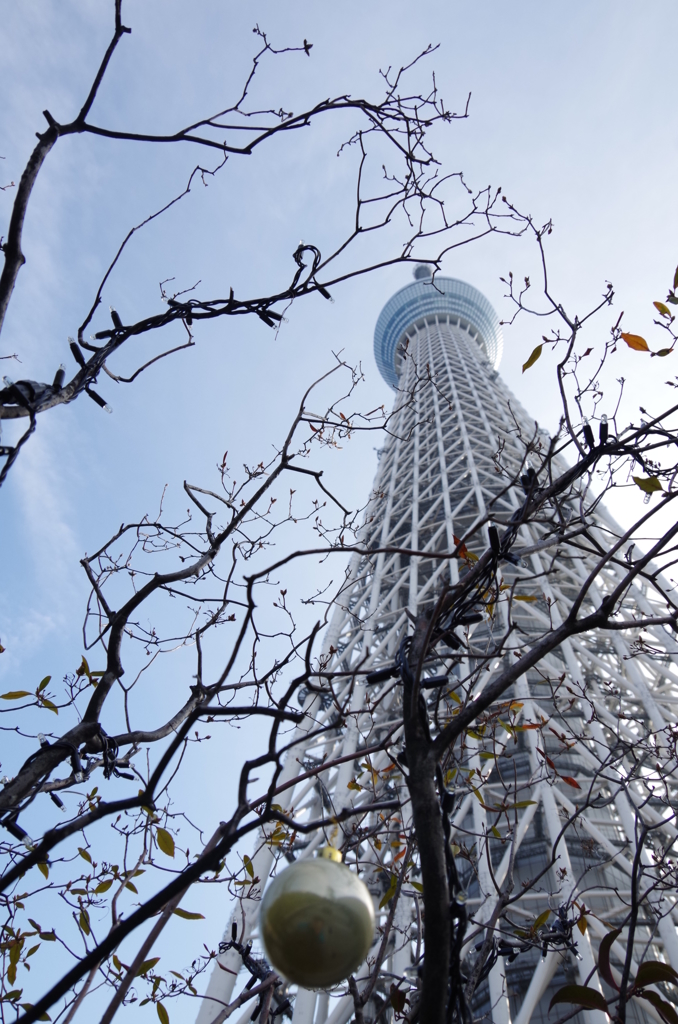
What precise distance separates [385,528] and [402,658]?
18.6 meters

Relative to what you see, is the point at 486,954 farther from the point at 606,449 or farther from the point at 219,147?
the point at 219,147

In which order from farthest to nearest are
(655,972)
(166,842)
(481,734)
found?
(481,734), (166,842), (655,972)

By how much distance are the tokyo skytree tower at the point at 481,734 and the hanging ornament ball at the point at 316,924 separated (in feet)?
1.24

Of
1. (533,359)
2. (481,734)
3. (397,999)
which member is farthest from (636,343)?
(397,999)

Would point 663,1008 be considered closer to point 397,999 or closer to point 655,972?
point 655,972

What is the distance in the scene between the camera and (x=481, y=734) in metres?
3.63

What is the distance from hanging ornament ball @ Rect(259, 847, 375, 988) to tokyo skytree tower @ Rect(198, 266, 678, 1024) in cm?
38

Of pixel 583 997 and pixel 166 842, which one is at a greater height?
pixel 166 842

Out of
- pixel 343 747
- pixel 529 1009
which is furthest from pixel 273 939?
pixel 343 747

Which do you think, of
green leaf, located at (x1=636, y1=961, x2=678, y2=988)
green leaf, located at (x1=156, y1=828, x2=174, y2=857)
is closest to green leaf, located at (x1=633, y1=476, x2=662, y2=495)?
green leaf, located at (x1=636, y1=961, x2=678, y2=988)

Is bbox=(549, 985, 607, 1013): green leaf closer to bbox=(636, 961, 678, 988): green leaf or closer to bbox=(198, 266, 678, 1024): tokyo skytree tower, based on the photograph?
bbox=(636, 961, 678, 988): green leaf

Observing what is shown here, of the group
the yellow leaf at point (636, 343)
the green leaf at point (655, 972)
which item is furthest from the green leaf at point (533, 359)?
the green leaf at point (655, 972)

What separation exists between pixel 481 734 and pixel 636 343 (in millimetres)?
2092

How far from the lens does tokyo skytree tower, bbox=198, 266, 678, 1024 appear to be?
13.6 feet
